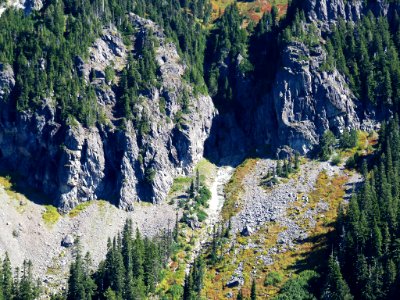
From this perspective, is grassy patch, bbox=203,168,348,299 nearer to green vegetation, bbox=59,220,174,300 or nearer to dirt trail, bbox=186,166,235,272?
dirt trail, bbox=186,166,235,272

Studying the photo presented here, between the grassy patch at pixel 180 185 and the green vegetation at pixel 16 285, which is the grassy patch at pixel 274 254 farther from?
the green vegetation at pixel 16 285

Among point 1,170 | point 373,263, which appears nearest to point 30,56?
point 1,170

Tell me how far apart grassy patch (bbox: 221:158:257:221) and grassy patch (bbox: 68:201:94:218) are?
34.2 meters

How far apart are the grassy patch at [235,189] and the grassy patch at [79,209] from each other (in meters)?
34.2

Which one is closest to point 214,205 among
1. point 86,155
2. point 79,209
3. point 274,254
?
point 274,254

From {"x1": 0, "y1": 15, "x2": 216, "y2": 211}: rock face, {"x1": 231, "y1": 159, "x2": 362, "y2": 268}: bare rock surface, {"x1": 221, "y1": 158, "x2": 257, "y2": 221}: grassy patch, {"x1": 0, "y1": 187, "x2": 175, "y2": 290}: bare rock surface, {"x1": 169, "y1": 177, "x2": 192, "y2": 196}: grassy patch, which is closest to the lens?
{"x1": 0, "y1": 187, "x2": 175, "y2": 290}: bare rock surface

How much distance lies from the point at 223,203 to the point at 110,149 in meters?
33.6

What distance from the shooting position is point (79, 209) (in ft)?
571

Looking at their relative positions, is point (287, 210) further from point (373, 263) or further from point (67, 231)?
point (67, 231)

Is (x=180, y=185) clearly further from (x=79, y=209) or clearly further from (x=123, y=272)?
(x=123, y=272)

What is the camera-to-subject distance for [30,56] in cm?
19138

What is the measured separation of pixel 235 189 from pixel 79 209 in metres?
41.3

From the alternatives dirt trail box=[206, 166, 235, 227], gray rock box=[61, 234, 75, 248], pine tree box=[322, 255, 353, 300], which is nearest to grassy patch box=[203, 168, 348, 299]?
pine tree box=[322, 255, 353, 300]

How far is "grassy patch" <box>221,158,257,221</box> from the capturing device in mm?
177750
